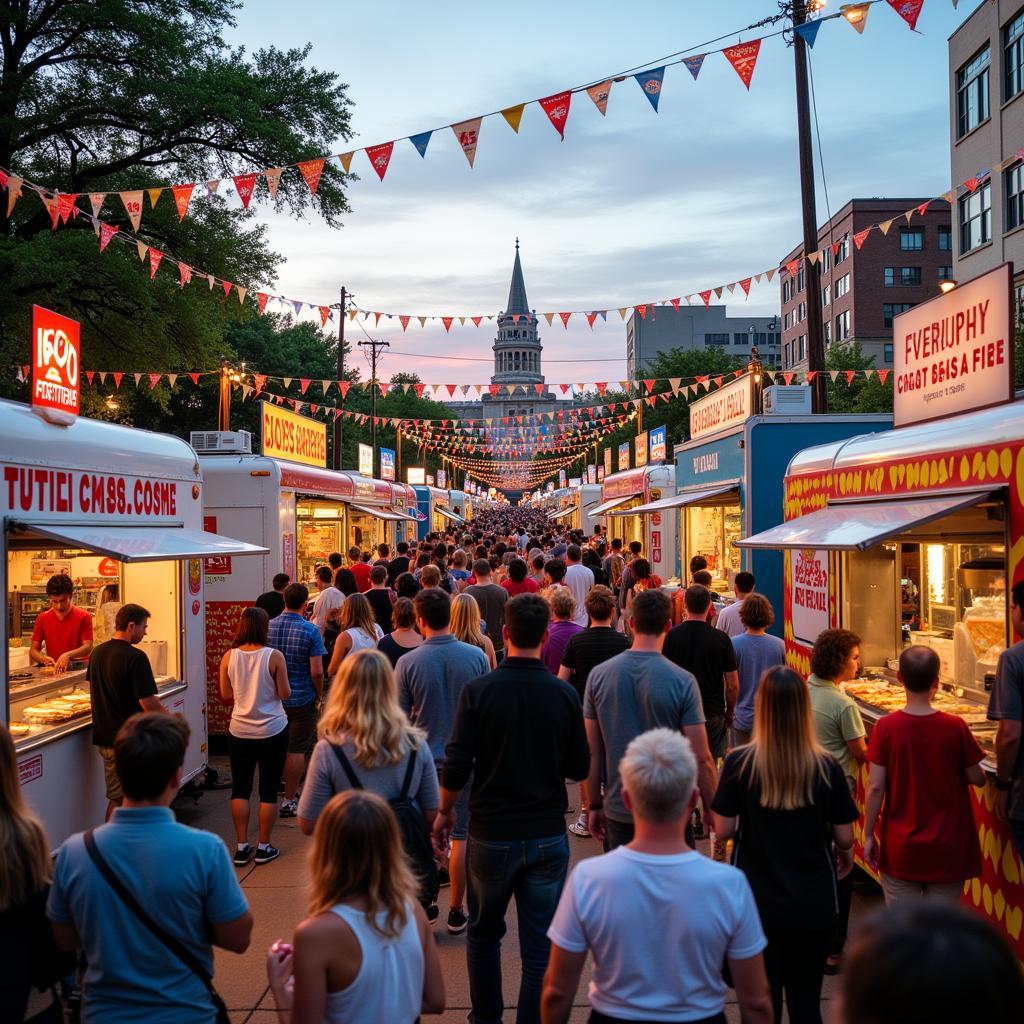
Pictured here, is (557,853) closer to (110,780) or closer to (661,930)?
(661,930)

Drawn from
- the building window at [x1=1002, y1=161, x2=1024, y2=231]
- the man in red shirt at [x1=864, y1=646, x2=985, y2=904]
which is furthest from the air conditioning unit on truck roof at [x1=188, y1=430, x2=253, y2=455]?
the building window at [x1=1002, y1=161, x2=1024, y2=231]

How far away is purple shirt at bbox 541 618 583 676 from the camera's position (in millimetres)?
7719

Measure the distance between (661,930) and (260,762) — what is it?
5.22m

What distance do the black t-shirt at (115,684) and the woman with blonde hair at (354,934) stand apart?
166 inches

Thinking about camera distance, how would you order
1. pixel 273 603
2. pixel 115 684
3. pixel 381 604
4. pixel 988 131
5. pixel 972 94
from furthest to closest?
pixel 972 94 → pixel 988 131 → pixel 381 604 → pixel 273 603 → pixel 115 684

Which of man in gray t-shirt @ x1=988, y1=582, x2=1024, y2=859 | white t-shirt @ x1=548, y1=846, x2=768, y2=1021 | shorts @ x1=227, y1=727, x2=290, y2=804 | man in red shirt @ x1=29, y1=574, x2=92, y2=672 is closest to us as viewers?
white t-shirt @ x1=548, y1=846, x2=768, y2=1021

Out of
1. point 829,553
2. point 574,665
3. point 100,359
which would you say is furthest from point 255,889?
point 100,359

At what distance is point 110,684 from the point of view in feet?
21.7

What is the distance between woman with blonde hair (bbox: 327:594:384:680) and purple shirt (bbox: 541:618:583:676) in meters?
1.30

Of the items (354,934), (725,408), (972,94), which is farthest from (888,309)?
(354,934)

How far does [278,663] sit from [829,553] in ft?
14.1

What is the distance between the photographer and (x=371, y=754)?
14.0 ft

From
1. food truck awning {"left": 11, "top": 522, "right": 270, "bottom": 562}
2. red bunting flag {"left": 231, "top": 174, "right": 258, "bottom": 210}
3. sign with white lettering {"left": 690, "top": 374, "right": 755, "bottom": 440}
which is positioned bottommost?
food truck awning {"left": 11, "top": 522, "right": 270, "bottom": 562}

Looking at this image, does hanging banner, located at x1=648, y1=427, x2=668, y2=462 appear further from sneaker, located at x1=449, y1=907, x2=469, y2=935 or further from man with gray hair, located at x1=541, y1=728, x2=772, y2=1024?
man with gray hair, located at x1=541, y1=728, x2=772, y2=1024
